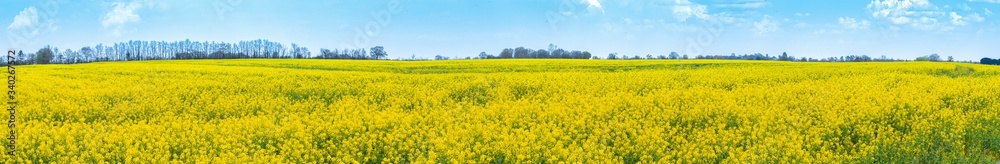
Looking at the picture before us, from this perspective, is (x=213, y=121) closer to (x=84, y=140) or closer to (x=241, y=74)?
(x=84, y=140)

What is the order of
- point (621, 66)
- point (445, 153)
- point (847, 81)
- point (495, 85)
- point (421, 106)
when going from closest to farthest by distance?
point (445, 153)
point (421, 106)
point (495, 85)
point (847, 81)
point (621, 66)

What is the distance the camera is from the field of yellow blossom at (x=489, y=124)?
9570mm

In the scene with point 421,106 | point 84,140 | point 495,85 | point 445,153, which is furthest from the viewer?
point 495,85

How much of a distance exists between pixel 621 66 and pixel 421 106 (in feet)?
67.2

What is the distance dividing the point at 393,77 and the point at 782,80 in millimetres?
12352

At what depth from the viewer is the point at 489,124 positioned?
1145cm

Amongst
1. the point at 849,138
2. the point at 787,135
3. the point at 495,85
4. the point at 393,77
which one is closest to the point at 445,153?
the point at 787,135

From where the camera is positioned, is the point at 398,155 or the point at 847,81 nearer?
the point at 398,155

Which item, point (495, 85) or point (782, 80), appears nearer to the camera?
point (495, 85)

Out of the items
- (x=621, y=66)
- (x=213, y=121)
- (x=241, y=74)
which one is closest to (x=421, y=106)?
(x=213, y=121)

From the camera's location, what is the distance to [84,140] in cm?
1034

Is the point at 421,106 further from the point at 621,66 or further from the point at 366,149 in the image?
the point at 621,66

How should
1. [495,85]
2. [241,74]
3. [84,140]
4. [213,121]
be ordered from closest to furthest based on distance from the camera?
[84,140]
[213,121]
[495,85]
[241,74]

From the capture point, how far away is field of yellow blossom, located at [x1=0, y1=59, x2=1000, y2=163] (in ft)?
31.4
